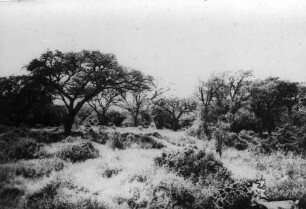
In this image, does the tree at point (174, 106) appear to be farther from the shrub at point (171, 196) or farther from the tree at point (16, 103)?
the shrub at point (171, 196)

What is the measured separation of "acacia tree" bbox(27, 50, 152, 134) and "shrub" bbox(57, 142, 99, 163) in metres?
10.1

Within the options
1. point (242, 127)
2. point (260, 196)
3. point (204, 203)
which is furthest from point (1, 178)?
point (242, 127)

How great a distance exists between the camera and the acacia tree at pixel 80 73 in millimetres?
22844

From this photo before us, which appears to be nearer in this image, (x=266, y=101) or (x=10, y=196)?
(x=10, y=196)

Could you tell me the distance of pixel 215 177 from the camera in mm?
9297

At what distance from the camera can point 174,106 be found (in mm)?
53875

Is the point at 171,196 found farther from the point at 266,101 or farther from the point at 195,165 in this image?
the point at 266,101

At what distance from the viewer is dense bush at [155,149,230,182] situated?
31.3 ft

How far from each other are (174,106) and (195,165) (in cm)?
4403

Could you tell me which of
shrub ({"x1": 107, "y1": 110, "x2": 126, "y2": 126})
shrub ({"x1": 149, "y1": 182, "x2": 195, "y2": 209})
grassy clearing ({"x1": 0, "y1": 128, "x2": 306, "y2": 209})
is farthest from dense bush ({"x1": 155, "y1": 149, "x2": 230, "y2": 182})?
shrub ({"x1": 107, "y1": 110, "x2": 126, "y2": 126})

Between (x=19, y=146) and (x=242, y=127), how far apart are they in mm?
31302

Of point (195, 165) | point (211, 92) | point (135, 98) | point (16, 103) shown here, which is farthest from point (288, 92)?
point (16, 103)

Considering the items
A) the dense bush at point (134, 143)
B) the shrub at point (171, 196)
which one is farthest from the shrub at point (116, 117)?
the shrub at point (171, 196)

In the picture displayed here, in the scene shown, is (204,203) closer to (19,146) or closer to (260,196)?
(260,196)
